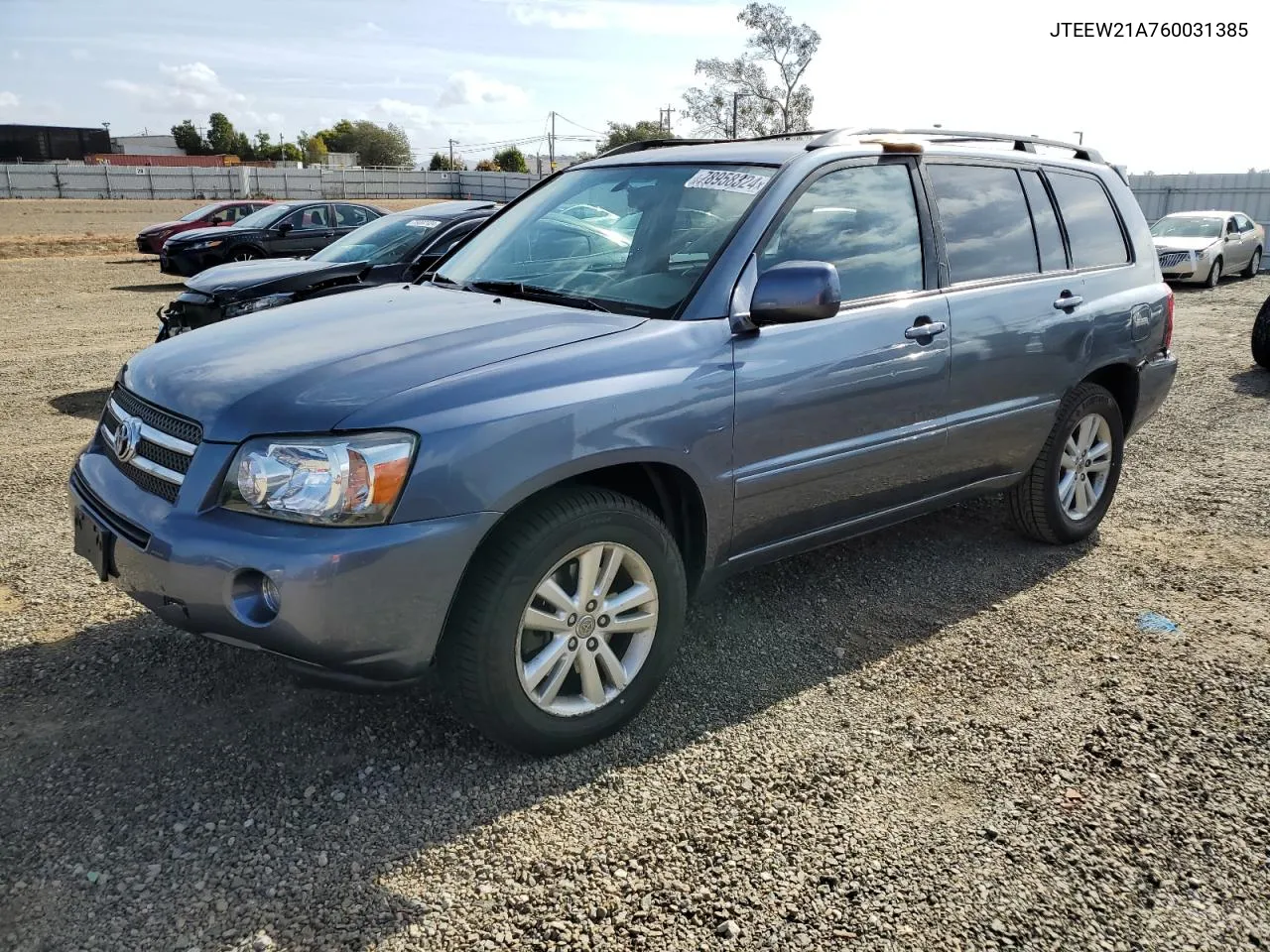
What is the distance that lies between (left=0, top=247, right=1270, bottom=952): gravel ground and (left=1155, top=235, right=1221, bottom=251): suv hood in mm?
17242

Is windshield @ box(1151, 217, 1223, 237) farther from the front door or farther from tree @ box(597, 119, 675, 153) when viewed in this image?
tree @ box(597, 119, 675, 153)

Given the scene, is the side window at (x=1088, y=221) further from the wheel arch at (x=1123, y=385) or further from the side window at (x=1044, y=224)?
the wheel arch at (x=1123, y=385)

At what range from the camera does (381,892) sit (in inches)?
102

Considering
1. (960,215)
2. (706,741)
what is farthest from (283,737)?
(960,215)

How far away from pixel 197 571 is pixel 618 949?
4.74 feet

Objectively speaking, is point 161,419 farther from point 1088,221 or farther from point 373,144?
point 373,144

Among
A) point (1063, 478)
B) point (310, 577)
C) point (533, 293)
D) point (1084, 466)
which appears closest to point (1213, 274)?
point (1084, 466)

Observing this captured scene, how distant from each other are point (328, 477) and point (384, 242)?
685cm

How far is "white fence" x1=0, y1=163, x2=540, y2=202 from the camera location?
45.5m

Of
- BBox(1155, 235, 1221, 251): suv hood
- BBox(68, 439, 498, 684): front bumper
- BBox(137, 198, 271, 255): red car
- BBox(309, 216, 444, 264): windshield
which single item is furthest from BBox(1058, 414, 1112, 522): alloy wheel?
BBox(137, 198, 271, 255): red car

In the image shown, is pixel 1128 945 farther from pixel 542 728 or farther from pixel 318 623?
pixel 318 623

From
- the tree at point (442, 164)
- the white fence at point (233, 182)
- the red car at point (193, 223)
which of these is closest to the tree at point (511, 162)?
the tree at point (442, 164)

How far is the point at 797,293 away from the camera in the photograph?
129 inches

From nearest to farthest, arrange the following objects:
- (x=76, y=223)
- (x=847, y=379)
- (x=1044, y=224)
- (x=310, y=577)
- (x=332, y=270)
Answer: (x=310, y=577) → (x=847, y=379) → (x=1044, y=224) → (x=332, y=270) → (x=76, y=223)
